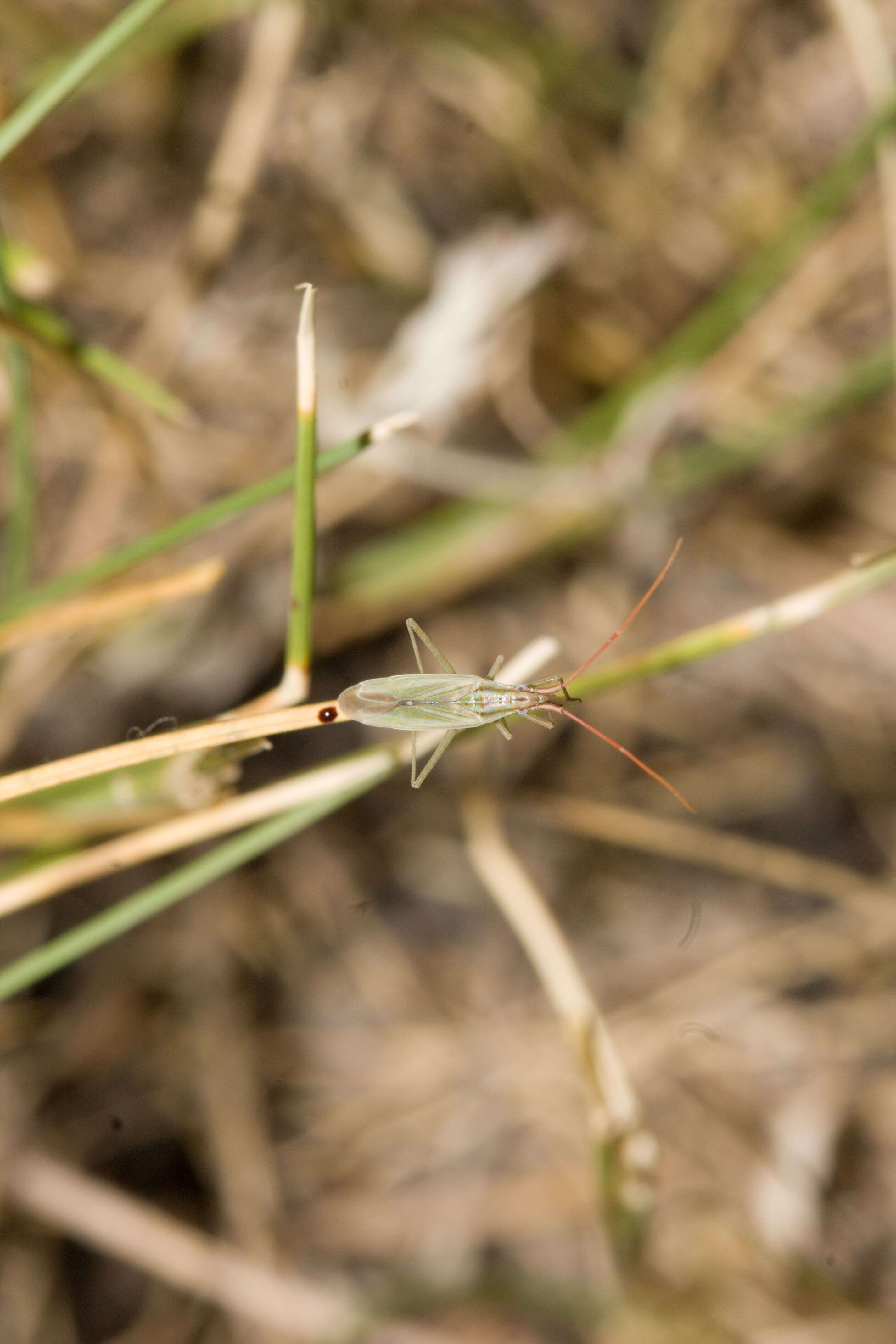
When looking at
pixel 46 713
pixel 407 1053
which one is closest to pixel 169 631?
pixel 46 713

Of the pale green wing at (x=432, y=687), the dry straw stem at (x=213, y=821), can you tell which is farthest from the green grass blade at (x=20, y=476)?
the pale green wing at (x=432, y=687)

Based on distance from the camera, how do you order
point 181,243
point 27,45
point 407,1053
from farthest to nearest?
point 407,1053 < point 181,243 < point 27,45

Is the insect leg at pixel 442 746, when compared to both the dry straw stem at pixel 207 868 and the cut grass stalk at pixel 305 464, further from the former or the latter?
the cut grass stalk at pixel 305 464

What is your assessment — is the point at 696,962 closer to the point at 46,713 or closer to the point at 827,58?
the point at 46,713

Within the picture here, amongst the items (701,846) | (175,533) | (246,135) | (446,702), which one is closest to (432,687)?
(446,702)

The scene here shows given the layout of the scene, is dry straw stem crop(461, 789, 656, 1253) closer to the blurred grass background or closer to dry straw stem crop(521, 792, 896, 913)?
dry straw stem crop(521, 792, 896, 913)

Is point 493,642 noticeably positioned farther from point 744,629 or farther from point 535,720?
point 744,629
